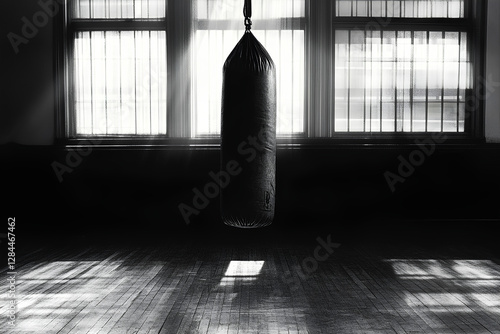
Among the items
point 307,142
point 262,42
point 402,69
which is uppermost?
point 262,42

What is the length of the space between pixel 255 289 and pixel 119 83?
340cm

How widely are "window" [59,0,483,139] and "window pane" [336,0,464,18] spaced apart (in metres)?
0.01

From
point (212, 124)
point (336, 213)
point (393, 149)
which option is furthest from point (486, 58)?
point (212, 124)

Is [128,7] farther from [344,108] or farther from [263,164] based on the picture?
→ [263,164]

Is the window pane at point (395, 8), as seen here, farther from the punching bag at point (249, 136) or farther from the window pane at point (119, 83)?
the punching bag at point (249, 136)

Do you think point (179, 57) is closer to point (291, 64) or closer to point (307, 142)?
point (291, 64)

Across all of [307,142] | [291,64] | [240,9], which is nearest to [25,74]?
[240,9]

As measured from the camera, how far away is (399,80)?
6227 millimetres

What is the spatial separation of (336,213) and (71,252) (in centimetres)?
276

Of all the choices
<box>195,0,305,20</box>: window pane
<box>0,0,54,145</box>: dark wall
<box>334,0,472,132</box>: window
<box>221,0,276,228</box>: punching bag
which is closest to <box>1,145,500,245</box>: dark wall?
<box>0,0,54,145</box>: dark wall

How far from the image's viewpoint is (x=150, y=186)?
608cm

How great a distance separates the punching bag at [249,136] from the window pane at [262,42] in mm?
1945

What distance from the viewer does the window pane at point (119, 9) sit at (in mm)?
6172

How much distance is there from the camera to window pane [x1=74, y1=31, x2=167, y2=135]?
618cm
